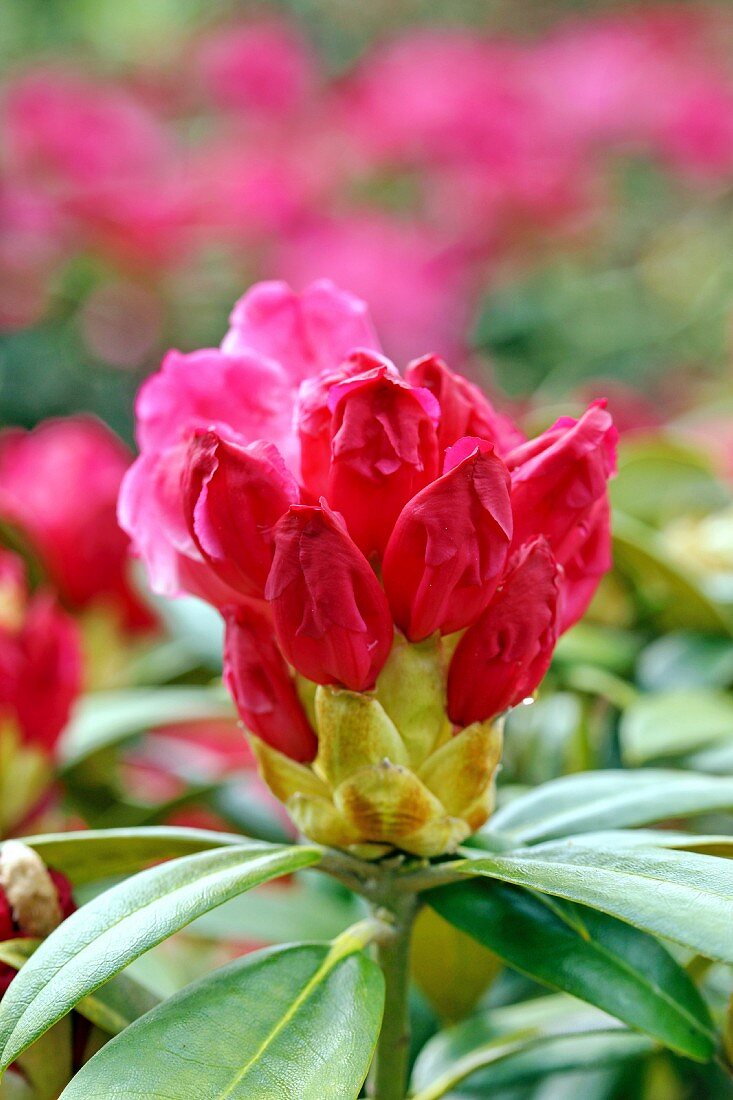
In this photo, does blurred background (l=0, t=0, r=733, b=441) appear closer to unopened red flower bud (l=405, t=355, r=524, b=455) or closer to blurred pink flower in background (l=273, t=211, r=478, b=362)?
blurred pink flower in background (l=273, t=211, r=478, b=362)

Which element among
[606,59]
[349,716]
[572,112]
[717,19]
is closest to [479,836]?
[349,716]

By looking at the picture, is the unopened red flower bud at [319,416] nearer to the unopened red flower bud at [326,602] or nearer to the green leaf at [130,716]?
the unopened red flower bud at [326,602]

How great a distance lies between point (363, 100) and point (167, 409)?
7.75 ft

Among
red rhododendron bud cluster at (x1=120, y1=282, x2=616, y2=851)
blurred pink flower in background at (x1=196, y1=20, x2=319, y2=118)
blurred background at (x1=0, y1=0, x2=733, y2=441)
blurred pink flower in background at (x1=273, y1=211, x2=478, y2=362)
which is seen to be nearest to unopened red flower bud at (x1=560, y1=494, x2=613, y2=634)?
red rhododendron bud cluster at (x1=120, y1=282, x2=616, y2=851)

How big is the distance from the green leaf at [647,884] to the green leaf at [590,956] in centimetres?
5

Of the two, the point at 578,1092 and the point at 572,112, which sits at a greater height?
the point at 572,112

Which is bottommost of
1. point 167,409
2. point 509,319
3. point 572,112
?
point 509,319

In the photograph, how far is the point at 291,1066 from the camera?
0.46 metres

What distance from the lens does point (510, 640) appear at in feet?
1.70

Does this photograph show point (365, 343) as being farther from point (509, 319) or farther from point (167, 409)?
point (509, 319)

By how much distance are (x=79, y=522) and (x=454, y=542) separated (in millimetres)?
704

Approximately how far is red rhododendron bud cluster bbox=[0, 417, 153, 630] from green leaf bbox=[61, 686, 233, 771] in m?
0.20

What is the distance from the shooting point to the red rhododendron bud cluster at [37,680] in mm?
781

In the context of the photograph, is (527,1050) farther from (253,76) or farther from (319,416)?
(253,76)
